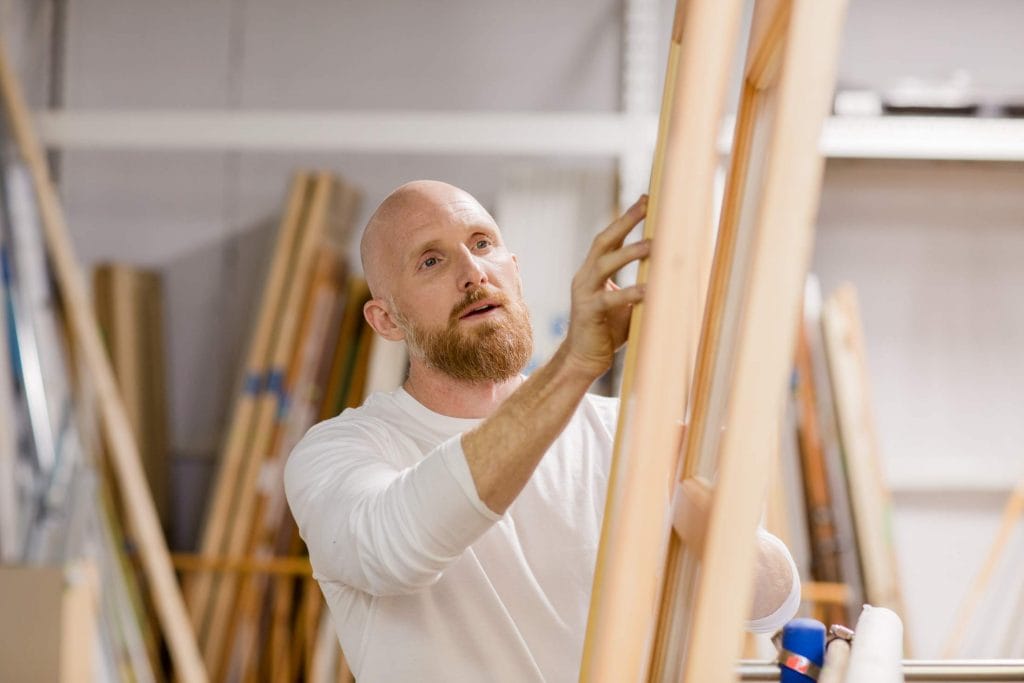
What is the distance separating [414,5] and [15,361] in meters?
1.90

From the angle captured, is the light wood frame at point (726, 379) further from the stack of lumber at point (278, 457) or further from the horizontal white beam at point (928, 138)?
the horizontal white beam at point (928, 138)

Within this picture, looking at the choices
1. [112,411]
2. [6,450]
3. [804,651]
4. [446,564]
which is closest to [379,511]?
[446,564]

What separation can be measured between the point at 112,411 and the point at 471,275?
7.33 ft

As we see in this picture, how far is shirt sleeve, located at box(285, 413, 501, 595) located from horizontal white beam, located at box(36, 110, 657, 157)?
8.08ft

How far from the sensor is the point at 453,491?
4.03 feet

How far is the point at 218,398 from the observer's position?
4270 mm

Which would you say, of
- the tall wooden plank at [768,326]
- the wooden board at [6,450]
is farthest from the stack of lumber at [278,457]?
the tall wooden plank at [768,326]

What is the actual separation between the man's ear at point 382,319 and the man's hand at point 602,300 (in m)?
0.65

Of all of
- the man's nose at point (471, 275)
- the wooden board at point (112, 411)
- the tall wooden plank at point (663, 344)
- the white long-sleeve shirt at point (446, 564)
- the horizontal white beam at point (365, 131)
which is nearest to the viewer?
the tall wooden plank at point (663, 344)

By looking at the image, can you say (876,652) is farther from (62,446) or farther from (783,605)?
(62,446)

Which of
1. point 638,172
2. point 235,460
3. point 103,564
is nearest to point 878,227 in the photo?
point 638,172

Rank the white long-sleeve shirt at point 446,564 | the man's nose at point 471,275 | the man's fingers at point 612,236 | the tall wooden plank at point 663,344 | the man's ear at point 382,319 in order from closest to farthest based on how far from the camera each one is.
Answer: the tall wooden plank at point 663,344 → the man's fingers at point 612,236 → the white long-sleeve shirt at point 446,564 → the man's nose at point 471,275 → the man's ear at point 382,319

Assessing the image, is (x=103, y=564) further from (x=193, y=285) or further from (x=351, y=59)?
(x=351, y=59)

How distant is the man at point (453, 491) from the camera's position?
1248mm
